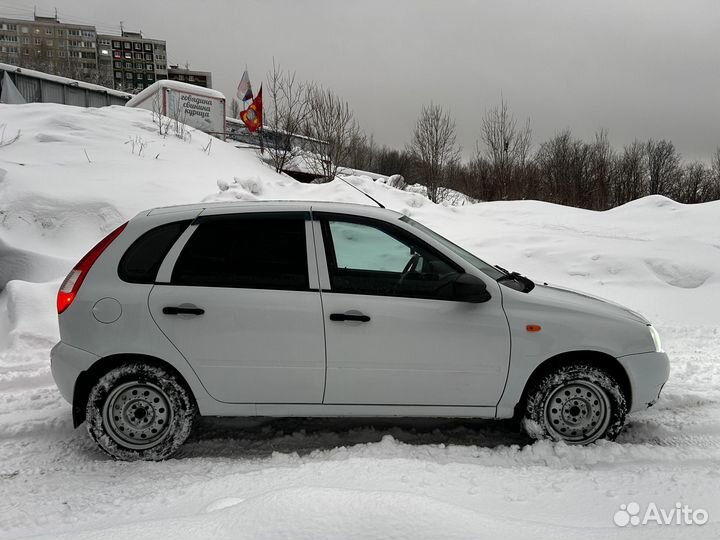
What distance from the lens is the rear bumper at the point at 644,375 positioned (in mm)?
3266

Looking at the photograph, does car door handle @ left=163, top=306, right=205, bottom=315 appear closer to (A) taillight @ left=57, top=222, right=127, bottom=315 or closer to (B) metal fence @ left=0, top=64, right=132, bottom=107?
(A) taillight @ left=57, top=222, right=127, bottom=315

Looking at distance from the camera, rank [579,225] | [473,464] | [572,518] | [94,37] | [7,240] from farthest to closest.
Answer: [94,37], [579,225], [7,240], [473,464], [572,518]

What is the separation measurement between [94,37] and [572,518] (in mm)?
140957

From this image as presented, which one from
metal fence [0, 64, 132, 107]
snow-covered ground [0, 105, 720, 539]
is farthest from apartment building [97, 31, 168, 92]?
snow-covered ground [0, 105, 720, 539]

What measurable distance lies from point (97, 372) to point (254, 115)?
2301 cm

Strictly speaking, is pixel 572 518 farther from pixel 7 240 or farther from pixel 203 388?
pixel 7 240

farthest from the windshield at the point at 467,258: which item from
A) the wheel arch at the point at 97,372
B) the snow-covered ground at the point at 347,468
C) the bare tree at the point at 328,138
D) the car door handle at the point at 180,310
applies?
the bare tree at the point at 328,138

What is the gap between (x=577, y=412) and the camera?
3.30 m

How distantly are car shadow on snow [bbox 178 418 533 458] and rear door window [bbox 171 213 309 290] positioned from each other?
1.15 metres

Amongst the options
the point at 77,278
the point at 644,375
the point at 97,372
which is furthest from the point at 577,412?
the point at 77,278

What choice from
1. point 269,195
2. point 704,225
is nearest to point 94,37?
point 269,195

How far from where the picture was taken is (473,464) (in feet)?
10.0

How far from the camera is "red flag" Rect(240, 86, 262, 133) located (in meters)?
23.8

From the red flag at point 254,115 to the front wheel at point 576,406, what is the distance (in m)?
22.1
